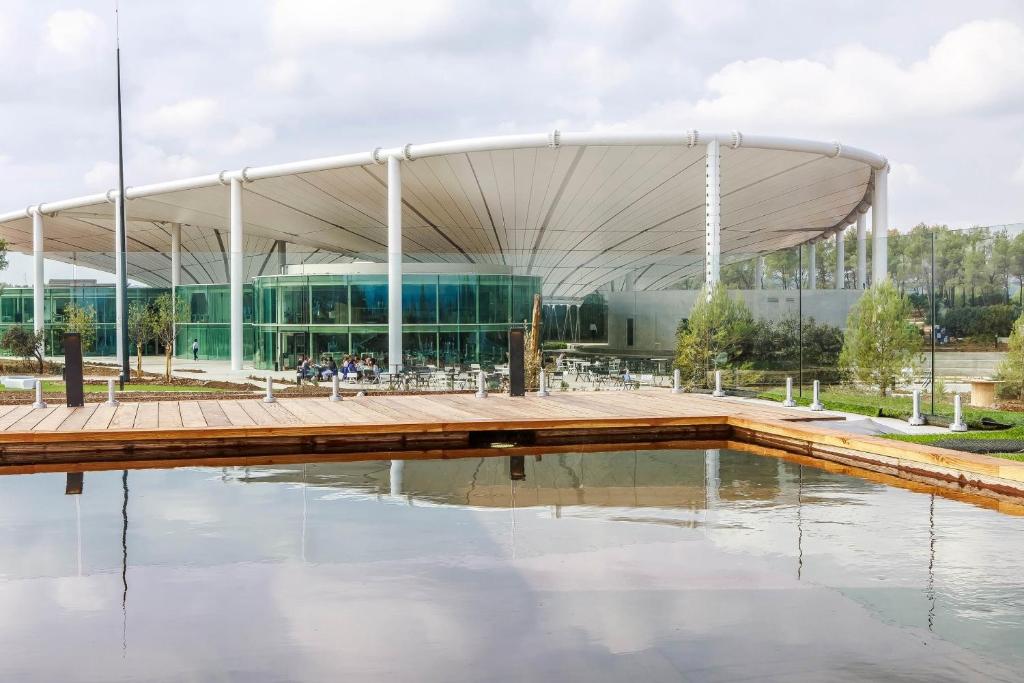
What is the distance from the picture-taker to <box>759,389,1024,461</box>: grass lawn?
1217 centimetres

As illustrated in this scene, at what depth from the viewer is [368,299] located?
30641 mm

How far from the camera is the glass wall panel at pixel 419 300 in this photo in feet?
97.3

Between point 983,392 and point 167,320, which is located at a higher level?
point 167,320

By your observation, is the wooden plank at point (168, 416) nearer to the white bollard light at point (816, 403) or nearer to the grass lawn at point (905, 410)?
the grass lawn at point (905, 410)

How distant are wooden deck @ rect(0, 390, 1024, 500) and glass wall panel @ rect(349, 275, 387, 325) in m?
14.4

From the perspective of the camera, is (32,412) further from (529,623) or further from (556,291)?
(556,291)

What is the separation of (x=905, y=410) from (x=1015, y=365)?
5.63 ft

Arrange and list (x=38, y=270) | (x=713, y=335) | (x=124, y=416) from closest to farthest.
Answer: (x=124, y=416) < (x=713, y=335) < (x=38, y=270)

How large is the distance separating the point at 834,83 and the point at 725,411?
25.7m

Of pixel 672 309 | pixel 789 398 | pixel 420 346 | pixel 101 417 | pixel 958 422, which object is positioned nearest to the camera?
pixel 958 422

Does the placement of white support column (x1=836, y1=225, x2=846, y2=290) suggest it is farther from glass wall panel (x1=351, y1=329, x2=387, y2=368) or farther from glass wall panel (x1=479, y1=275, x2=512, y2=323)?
glass wall panel (x1=351, y1=329, x2=387, y2=368)

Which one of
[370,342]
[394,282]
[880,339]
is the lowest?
[370,342]

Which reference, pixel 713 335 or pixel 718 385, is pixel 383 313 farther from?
pixel 718 385

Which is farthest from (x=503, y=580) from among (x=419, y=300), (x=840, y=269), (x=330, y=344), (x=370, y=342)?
(x=330, y=344)
